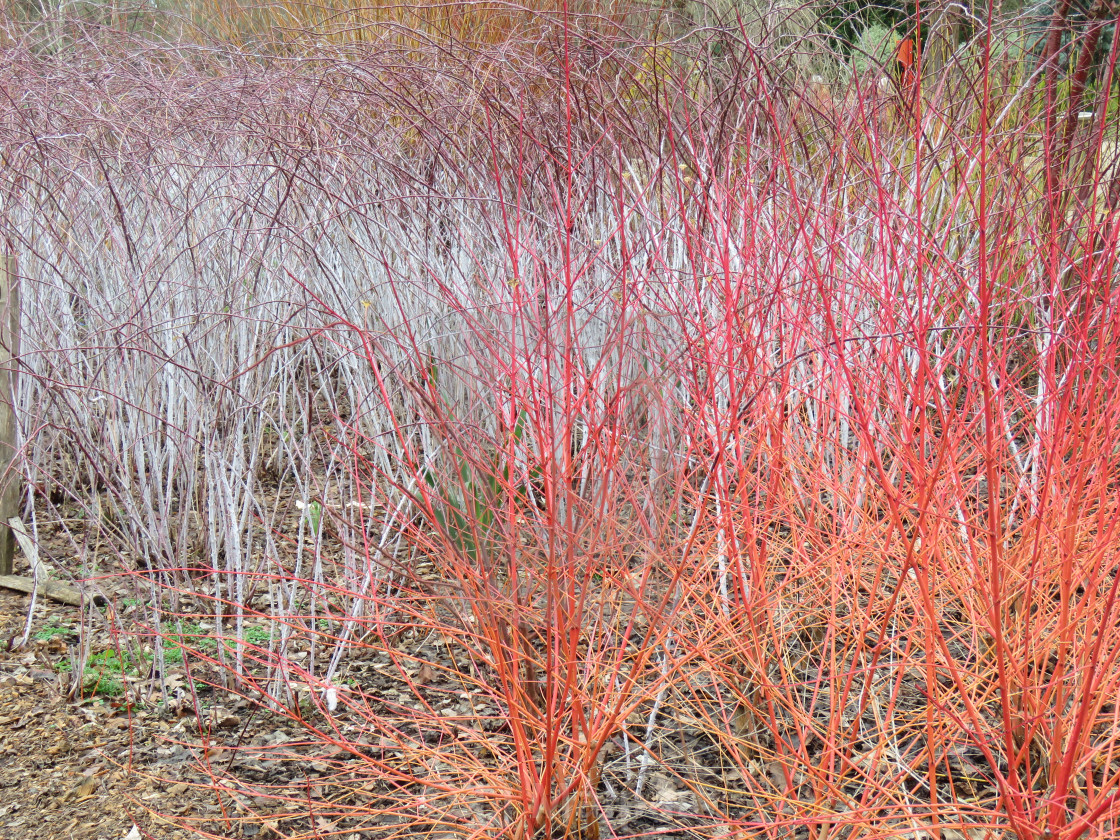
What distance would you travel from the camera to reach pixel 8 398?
2.66 metres

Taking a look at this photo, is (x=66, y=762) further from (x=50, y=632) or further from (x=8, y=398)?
(x=8, y=398)

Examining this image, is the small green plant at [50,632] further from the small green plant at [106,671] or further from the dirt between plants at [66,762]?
the small green plant at [106,671]

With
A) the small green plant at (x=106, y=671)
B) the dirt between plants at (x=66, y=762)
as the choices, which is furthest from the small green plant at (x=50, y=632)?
the small green plant at (x=106, y=671)

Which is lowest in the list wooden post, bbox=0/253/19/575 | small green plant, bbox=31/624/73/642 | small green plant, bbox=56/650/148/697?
small green plant, bbox=31/624/73/642

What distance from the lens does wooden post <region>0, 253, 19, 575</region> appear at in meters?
2.50

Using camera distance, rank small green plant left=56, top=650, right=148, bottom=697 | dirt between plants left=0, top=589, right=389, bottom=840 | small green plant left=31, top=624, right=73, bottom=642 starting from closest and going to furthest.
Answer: dirt between plants left=0, top=589, right=389, bottom=840 → small green plant left=56, top=650, right=148, bottom=697 → small green plant left=31, top=624, right=73, bottom=642

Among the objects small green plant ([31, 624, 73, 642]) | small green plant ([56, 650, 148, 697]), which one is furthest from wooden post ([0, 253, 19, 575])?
small green plant ([56, 650, 148, 697])

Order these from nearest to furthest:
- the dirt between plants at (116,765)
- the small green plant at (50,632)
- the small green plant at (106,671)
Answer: the dirt between plants at (116,765), the small green plant at (106,671), the small green plant at (50,632)

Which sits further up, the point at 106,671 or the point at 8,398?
the point at 8,398

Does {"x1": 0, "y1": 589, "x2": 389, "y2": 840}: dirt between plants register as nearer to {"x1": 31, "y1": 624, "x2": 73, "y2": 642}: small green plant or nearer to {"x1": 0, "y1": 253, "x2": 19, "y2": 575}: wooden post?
{"x1": 31, "y1": 624, "x2": 73, "y2": 642}: small green plant

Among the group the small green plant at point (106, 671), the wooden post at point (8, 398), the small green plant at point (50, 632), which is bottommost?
the small green plant at point (50, 632)

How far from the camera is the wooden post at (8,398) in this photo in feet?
8.21

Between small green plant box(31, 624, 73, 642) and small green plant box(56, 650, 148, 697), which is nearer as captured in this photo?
small green plant box(56, 650, 148, 697)

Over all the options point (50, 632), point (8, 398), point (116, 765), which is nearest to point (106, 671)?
point (50, 632)
